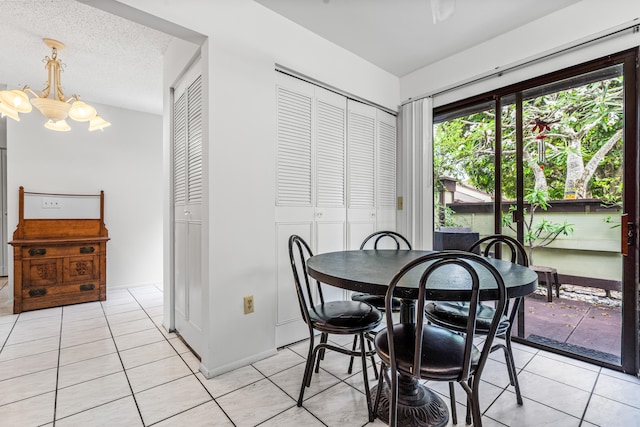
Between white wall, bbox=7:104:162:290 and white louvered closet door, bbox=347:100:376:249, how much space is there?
3.24 meters

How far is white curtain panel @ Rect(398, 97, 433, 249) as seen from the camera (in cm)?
309

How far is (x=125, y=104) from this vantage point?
4.10 meters

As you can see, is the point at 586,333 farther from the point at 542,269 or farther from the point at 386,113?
the point at 386,113

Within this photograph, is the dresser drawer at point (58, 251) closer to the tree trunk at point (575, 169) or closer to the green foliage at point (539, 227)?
the green foliage at point (539, 227)

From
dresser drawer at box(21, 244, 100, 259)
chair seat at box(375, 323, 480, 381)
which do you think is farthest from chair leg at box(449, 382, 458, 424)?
dresser drawer at box(21, 244, 100, 259)

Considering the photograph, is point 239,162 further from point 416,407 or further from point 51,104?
point 51,104

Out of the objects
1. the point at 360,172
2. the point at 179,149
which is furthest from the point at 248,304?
the point at 360,172

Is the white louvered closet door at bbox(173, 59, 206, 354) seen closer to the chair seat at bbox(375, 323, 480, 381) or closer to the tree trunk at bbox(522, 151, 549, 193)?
the chair seat at bbox(375, 323, 480, 381)

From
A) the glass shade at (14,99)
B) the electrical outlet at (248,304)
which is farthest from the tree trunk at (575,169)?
the glass shade at (14,99)

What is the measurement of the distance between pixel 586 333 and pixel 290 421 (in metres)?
2.39

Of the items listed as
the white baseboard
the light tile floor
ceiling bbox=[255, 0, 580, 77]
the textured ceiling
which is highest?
ceiling bbox=[255, 0, 580, 77]

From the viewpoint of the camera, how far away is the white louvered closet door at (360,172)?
2.93 metres

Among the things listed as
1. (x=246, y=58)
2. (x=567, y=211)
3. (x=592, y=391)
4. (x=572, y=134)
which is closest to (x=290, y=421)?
(x=592, y=391)

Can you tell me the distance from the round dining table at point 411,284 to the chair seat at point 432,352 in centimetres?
15
